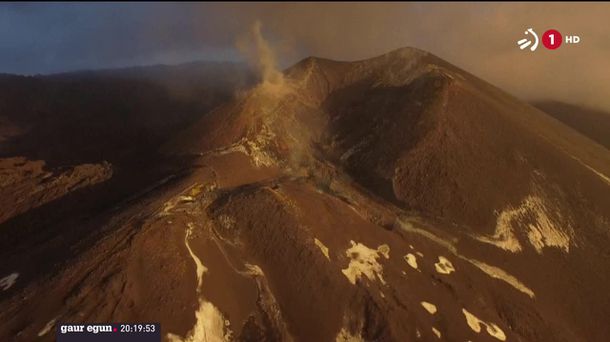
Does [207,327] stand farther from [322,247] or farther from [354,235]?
[354,235]

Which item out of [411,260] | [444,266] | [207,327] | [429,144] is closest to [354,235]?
[411,260]

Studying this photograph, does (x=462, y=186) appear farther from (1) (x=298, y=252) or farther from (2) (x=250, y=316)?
(2) (x=250, y=316)

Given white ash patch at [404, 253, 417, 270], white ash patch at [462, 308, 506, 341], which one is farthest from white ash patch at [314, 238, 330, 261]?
white ash patch at [462, 308, 506, 341]

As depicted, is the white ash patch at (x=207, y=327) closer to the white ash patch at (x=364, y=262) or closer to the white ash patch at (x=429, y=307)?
the white ash patch at (x=364, y=262)

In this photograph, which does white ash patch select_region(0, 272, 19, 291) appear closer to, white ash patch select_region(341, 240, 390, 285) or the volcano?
the volcano

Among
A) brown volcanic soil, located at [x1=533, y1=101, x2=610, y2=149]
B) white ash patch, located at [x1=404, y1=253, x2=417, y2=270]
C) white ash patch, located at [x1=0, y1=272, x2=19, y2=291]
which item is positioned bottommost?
brown volcanic soil, located at [x1=533, y1=101, x2=610, y2=149]

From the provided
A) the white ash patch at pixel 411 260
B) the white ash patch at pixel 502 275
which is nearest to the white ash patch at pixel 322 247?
the white ash patch at pixel 411 260
